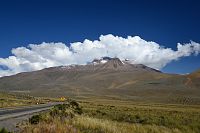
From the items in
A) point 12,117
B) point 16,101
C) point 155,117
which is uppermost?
point 16,101

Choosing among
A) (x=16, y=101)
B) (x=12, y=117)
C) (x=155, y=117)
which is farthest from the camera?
(x=16, y=101)

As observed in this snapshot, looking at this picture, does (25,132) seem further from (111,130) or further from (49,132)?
(111,130)

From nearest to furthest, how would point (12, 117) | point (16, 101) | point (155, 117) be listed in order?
point (12, 117) → point (155, 117) → point (16, 101)

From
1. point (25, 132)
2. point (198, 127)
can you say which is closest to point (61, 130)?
point (25, 132)

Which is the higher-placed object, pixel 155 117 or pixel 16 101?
pixel 16 101

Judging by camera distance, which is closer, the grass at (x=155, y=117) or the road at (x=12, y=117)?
the road at (x=12, y=117)

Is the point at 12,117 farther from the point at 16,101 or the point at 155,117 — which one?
the point at 16,101

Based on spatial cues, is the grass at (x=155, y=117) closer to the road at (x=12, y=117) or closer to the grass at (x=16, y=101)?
the road at (x=12, y=117)

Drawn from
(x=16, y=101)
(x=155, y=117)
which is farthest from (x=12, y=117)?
(x=16, y=101)

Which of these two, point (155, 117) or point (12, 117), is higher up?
point (12, 117)

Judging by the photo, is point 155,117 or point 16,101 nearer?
point 155,117

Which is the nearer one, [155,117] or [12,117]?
[12,117]

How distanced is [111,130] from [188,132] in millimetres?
6501

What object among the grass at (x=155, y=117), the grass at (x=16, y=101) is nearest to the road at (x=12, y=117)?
the grass at (x=155, y=117)
